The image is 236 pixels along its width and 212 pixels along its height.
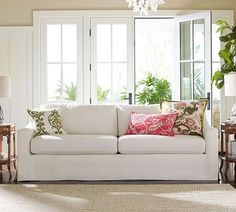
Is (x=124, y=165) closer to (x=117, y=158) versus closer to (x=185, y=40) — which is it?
(x=117, y=158)

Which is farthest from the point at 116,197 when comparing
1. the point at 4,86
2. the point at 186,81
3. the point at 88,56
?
the point at 88,56

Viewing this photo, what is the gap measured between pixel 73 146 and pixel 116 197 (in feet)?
3.31

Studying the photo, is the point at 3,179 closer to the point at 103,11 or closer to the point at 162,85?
the point at 103,11

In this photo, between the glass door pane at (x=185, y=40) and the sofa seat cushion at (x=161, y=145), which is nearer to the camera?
the sofa seat cushion at (x=161, y=145)

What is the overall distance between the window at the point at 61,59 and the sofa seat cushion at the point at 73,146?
237cm

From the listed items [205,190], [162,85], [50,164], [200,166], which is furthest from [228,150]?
[162,85]

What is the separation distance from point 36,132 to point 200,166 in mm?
1887

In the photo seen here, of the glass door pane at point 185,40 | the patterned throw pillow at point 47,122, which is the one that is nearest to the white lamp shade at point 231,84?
the glass door pane at point 185,40

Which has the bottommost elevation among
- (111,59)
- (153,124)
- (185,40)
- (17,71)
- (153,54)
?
(153,124)

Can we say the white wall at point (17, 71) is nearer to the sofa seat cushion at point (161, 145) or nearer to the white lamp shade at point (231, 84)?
the sofa seat cushion at point (161, 145)

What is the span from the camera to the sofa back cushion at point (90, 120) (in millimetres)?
5734

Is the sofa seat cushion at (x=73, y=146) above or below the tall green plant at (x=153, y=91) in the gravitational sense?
below

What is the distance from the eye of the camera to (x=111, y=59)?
749 cm

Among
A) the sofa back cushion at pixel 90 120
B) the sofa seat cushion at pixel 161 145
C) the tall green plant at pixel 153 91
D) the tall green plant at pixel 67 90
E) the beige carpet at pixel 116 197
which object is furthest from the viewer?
the tall green plant at pixel 153 91
